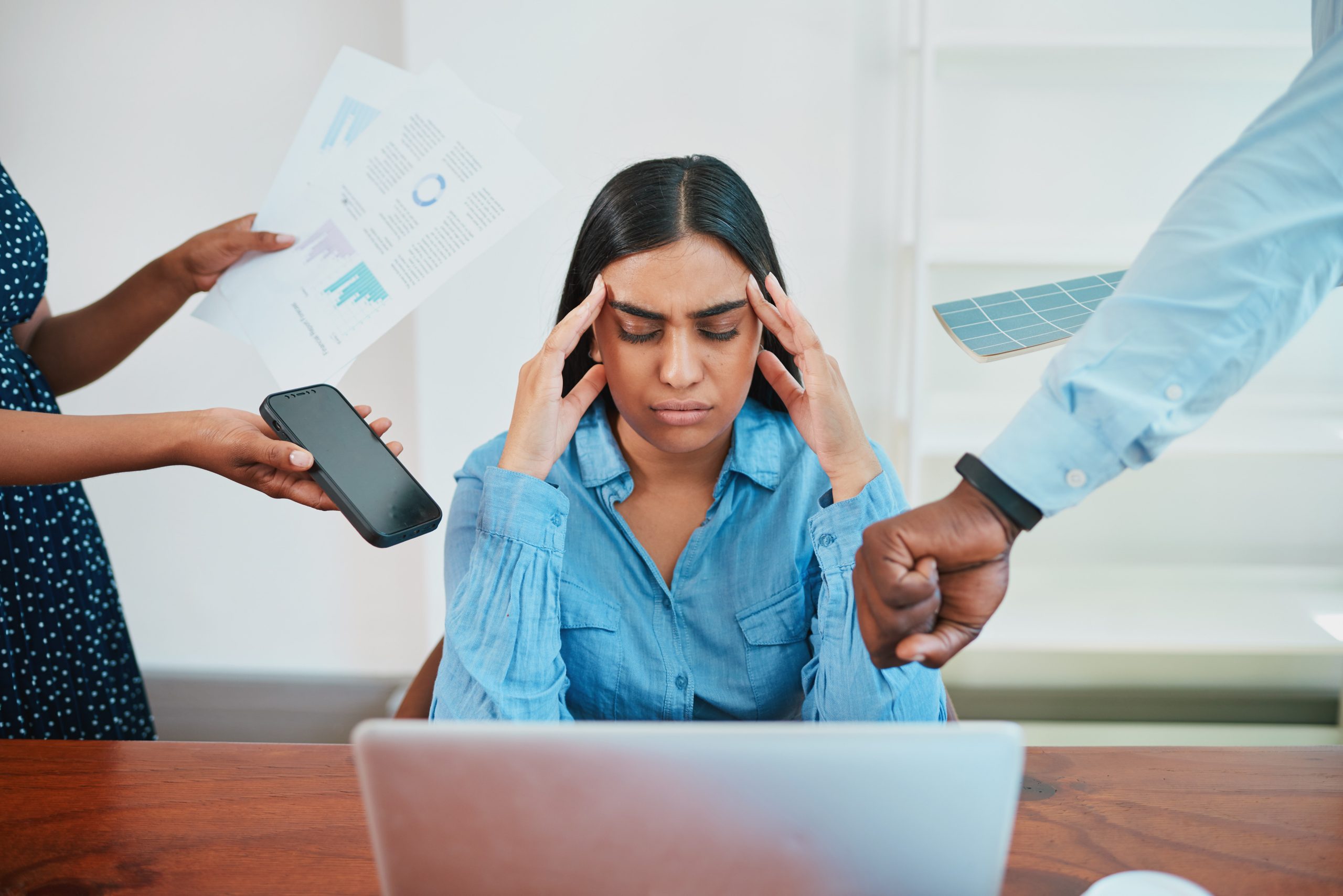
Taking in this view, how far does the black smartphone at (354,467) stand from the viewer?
1.00 meters

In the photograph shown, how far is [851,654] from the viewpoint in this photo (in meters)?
1.05

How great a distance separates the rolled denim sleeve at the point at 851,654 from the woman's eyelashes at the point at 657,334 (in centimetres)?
26

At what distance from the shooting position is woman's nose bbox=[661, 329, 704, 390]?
1147 mm

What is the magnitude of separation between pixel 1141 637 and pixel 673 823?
180 cm

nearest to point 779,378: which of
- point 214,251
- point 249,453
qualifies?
point 249,453

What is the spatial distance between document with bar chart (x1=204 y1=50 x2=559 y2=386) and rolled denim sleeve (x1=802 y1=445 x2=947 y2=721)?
1.82ft

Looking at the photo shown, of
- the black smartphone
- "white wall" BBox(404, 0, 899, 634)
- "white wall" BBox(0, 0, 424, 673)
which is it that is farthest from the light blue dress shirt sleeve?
"white wall" BBox(0, 0, 424, 673)

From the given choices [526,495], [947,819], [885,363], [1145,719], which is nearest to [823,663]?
[526,495]

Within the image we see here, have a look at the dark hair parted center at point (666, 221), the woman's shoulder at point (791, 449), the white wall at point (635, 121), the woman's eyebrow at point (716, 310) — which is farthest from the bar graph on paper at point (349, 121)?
the white wall at point (635, 121)

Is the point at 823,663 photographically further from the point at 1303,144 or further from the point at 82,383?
the point at 82,383

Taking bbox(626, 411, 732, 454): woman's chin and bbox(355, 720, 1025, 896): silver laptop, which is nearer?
bbox(355, 720, 1025, 896): silver laptop

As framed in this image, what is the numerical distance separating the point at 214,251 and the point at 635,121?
38.9 inches

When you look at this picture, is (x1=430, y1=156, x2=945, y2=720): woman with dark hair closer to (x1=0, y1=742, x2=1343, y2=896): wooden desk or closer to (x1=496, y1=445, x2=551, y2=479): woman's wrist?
(x1=496, y1=445, x2=551, y2=479): woman's wrist

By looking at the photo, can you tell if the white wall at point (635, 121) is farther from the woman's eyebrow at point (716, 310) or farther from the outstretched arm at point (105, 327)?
the woman's eyebrow at point (716, 310)
